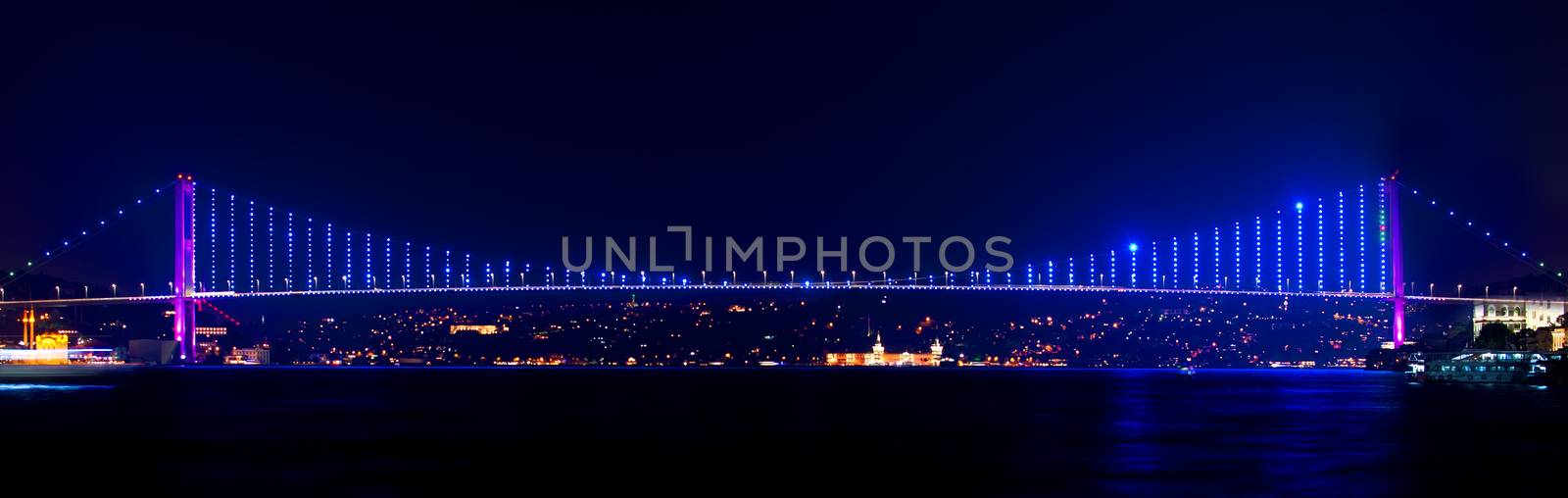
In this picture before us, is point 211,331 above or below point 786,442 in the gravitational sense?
above

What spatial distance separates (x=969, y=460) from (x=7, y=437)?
14.5 meters

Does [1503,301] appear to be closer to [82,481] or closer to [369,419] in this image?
[369,419]

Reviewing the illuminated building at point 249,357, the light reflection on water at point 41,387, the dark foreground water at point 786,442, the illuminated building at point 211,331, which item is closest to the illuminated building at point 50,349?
the illuminated building at point 249,357

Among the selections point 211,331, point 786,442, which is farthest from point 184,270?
point 786,442

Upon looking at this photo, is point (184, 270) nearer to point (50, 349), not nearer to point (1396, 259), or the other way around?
point (50, 349)

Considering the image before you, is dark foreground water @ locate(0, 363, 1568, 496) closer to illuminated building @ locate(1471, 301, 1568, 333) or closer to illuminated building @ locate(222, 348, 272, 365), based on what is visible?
illuminated building @ locate(1471, 301, 1568, 333)

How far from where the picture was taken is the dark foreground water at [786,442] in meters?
20.5

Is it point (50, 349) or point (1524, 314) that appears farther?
point (50, 349)

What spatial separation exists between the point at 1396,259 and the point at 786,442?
44.0m

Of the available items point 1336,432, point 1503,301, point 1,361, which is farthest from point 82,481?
point 1,361

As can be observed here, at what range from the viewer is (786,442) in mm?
26578

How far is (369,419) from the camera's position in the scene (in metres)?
32.7

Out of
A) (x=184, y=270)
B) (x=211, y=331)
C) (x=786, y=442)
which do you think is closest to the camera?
(x=786, y=442)

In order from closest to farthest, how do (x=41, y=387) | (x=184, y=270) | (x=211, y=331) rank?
(x=41, y=387) < (x=184, y=270) < (x=211, y=331)
